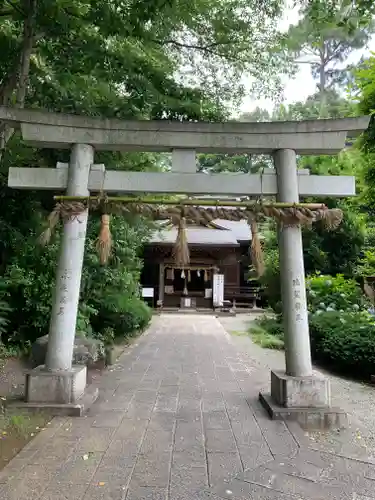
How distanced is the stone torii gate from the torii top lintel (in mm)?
13

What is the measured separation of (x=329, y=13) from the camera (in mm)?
5297

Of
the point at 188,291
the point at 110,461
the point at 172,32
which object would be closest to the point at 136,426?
the point at 110,461

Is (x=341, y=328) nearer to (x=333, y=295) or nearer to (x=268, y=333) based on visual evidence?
(x=333, y=295)

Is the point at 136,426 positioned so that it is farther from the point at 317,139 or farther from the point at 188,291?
the point at 188,291

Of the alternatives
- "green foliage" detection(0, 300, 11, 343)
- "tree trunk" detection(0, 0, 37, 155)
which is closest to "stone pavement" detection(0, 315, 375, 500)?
"green foliage" detection(0, 300, 11, 343)

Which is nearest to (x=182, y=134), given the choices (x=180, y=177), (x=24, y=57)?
(x=180, y=177)

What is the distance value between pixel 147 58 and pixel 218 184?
3.84 m

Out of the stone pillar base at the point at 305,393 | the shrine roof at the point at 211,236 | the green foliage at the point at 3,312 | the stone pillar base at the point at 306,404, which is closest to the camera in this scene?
the stone pillar base at the point at 306,404

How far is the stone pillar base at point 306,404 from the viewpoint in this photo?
4.62 meters

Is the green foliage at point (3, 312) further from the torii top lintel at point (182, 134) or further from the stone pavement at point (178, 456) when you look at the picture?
the torii top lintel at point (182, 134)

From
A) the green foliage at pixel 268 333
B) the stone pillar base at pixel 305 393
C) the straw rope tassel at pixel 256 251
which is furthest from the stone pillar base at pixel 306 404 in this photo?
Answer: the green foliage at pixel 268 333

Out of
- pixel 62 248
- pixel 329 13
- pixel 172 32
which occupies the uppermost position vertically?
pixel 172 32

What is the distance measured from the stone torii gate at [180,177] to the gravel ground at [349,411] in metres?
0.85

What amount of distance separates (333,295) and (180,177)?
789 centimetres
